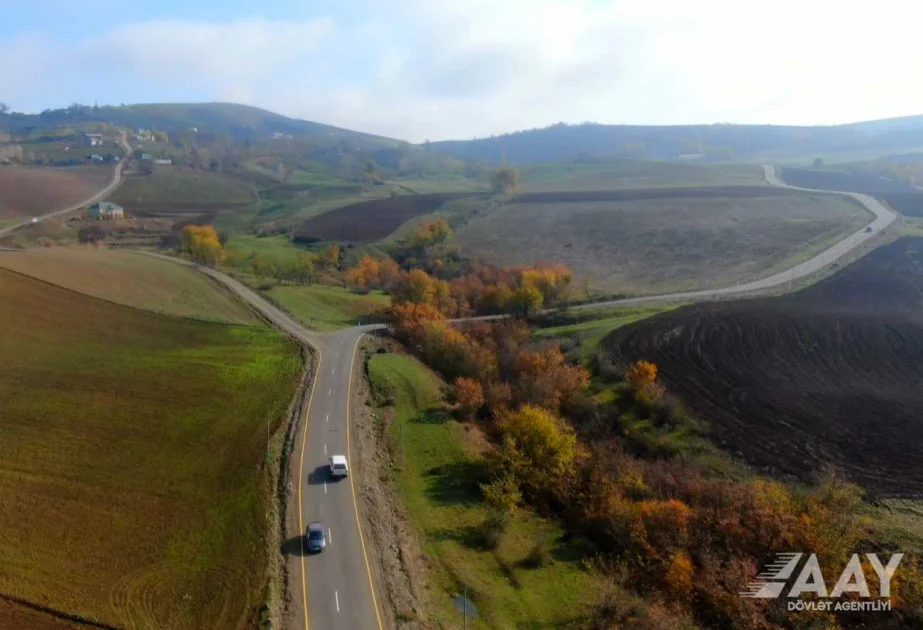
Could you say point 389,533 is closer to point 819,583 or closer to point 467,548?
point 467,548

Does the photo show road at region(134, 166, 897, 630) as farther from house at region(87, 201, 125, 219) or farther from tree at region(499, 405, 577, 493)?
house at region(87, 201, 125, 219)

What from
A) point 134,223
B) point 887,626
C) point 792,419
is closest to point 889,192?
point 792,419

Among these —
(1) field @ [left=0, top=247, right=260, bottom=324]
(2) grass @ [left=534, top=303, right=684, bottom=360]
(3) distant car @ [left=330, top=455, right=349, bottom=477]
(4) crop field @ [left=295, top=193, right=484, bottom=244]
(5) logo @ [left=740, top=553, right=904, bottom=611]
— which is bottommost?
(5) logo @ [left=740, top=553, right=904, bottom=611]

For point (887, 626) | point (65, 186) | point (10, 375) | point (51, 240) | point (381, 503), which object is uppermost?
point (65, 186)

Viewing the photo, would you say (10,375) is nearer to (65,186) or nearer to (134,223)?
(134,223)

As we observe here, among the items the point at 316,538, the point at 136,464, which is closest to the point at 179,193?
the point at 136,464

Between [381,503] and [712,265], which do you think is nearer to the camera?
[381,503]

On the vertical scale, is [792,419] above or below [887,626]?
above

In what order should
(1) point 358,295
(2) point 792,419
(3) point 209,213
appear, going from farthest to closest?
1. (3) point 209,213
2. (1) point 358,295
3. (2) point 792,419

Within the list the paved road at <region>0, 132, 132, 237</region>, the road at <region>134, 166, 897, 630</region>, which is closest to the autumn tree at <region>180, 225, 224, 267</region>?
the road at <region>134, 166, 897, 630</region>
